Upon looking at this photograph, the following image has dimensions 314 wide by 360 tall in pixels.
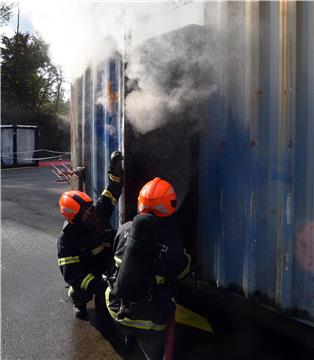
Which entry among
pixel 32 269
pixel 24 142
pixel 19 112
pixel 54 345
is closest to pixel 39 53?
pixel 19 112

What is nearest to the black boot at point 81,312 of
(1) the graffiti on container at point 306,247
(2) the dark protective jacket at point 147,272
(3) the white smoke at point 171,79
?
(2) the dark protective jacket at point 147,272

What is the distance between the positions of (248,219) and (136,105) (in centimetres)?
141

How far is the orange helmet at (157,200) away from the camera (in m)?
2.60

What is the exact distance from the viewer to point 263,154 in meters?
2.70

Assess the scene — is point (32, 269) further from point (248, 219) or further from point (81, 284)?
point (248, 219)

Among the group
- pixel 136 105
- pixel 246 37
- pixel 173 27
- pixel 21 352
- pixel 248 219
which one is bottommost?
pixel 21 352

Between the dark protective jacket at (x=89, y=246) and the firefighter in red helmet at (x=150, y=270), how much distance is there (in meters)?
0.64

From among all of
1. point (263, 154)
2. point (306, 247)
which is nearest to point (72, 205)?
point (263, 154)

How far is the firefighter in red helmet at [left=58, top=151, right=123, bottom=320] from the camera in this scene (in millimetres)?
3309

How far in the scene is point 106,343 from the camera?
3.21m

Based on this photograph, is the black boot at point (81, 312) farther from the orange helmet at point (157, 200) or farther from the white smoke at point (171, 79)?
the white smoke at point (171, 79)

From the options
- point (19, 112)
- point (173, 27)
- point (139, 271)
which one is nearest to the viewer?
point (139, 271)

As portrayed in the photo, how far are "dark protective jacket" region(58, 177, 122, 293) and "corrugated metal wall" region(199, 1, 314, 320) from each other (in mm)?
963

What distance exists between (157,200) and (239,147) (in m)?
0.75
